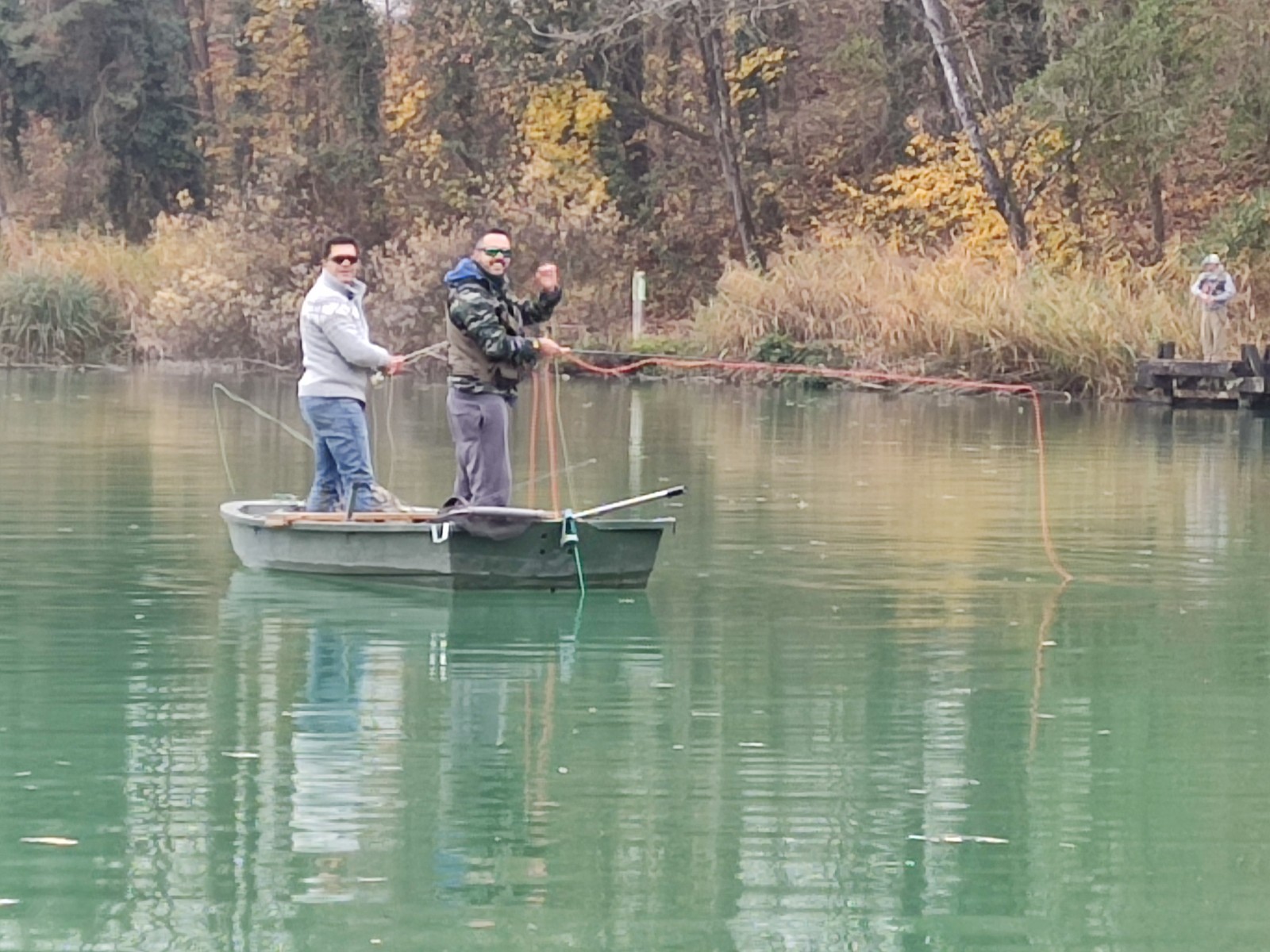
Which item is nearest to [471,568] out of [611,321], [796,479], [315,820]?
[315,820]

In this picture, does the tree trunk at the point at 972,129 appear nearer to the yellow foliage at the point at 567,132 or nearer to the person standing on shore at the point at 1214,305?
the person standing on shore at the point at 1214,305

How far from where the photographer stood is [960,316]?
38.1 meters

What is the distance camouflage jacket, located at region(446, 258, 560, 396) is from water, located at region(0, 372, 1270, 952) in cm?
116

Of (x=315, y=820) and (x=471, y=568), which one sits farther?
(x=471, y=568)

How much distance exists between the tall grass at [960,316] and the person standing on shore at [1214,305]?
81cm

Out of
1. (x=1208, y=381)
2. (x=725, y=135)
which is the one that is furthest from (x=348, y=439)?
(x=725, y=135)

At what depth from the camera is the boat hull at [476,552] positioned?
553 inches

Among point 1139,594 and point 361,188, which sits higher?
point 361,188

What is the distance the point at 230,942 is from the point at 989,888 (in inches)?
85.9

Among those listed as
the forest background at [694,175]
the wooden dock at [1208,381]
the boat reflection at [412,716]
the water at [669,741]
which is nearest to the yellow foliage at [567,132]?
the forest background at [694,175]

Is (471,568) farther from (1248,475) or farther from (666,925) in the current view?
(1248,475)

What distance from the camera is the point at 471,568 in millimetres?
14164

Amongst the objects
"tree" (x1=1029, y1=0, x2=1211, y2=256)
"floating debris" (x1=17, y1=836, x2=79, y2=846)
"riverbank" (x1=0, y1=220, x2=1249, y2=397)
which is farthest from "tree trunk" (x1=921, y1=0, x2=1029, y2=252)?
"floating debris" (x1=17, y1=836, x2=79, y2=846)

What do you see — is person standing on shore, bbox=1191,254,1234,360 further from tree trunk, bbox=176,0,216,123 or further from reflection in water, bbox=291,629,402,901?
tree trunk, bbox=176,0,216,123
